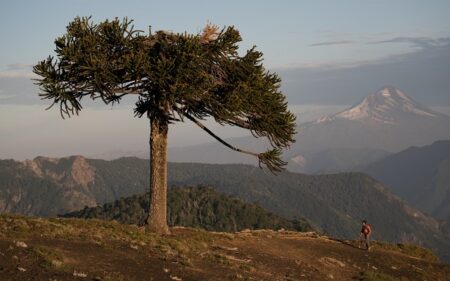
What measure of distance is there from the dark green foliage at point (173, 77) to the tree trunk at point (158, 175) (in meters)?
0.66

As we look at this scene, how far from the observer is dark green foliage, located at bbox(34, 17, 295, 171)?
30016 millimetres

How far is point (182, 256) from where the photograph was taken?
26984 millimetres

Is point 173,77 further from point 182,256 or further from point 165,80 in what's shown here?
point 182,256

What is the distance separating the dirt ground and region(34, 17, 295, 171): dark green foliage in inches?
226

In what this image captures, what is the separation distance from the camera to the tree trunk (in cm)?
3394

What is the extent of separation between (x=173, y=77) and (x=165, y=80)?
0.45 meters

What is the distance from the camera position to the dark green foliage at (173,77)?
98.5 ft

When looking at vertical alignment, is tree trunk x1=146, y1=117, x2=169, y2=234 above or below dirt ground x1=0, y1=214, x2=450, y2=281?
above

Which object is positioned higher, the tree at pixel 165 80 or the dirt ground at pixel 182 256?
the tree at pixel 165 80

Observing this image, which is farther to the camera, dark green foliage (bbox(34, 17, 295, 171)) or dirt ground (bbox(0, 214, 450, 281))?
dark green foliage (bbox(34, 17, 295, 171))

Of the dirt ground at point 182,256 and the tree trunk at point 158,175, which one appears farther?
the tree trunk at point 158,175

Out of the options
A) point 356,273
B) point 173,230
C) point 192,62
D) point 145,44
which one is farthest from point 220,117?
point 356,273

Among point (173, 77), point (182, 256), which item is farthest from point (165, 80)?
point (182, 256)

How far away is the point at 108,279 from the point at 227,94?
13.4 metres
